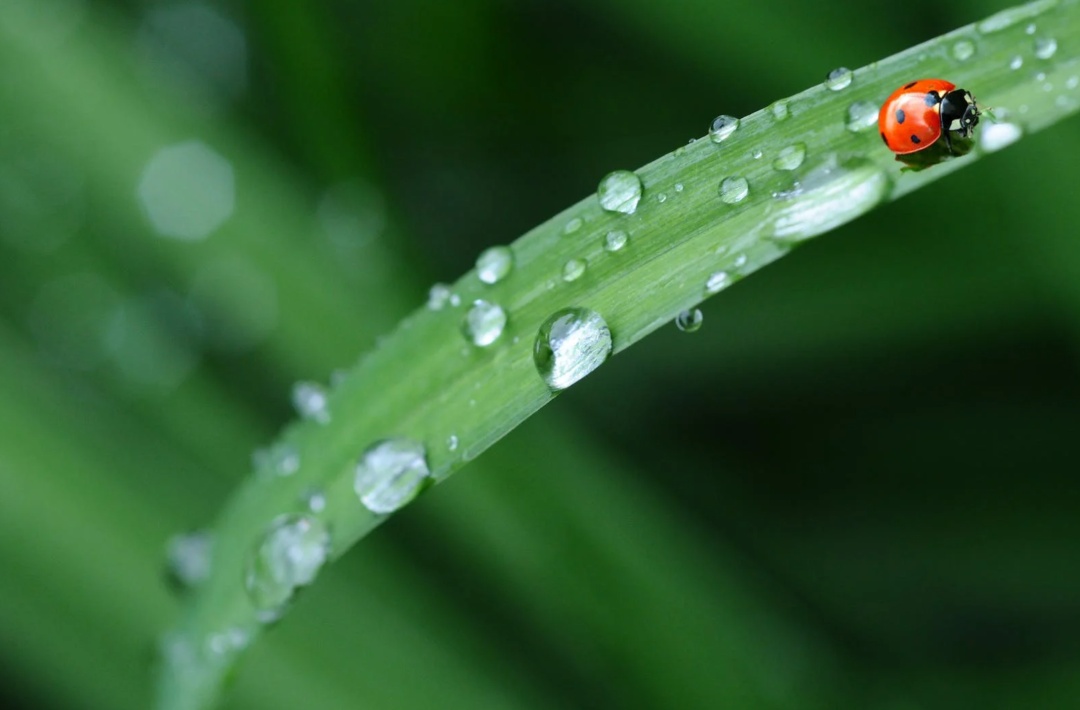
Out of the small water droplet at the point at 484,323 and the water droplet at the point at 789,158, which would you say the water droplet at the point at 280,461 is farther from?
the water droplet at the point at 789,158

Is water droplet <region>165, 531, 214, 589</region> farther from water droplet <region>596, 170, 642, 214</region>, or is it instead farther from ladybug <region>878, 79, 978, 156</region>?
ladybug <region>878, 79, 978, 156</region>

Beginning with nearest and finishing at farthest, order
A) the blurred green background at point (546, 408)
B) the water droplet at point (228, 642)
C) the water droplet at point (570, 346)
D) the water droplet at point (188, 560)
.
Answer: the water droplet at point (570, 346), the water droplet at point (228, 642), the water droplet at point (188, 560), the blurred green background at point (546, 408)

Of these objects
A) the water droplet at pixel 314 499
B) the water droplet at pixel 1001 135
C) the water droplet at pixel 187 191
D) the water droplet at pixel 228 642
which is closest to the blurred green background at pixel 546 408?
the water droplet at pixel 187 191

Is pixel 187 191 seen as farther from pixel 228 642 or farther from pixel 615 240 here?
pixel 615 240

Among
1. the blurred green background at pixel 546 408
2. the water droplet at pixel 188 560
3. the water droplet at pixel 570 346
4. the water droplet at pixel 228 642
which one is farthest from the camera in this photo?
the blurred green background at pixel 546 408

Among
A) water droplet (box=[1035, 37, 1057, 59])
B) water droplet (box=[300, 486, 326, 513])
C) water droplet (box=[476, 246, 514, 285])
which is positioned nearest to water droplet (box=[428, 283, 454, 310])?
water droplet (box=[476, 246, 514, 285])

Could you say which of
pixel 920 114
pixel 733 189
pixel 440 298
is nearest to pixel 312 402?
pixel 440 298
